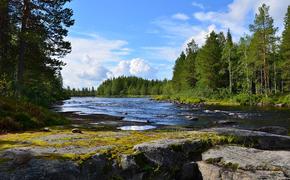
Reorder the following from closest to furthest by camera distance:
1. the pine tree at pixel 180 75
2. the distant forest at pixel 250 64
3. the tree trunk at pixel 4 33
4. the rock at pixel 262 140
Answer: the rock at pixel 262 140, the tree trunk at pixel 4 33, the distant forest at pixel 250 64, the pine tree at pixel 180 75

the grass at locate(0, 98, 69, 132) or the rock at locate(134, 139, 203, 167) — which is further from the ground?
the grass at locate(0, 98, 69, 132)

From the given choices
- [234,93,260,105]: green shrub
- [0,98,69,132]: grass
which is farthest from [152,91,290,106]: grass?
[0,98,69,132]: grass

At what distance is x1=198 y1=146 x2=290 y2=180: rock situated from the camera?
9281mm

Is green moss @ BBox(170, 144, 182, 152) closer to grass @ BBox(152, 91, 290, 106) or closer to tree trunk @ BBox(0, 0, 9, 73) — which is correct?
tree trunk @ BBox(0, 0, 9, 73)

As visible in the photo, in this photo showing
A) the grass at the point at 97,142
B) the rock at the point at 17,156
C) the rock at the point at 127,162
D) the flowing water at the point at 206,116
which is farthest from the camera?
the flowing water at the point at 206,116

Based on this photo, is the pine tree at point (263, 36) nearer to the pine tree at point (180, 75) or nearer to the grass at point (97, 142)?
the pine tree at point (180, 75)

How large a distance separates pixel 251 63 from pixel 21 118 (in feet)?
215

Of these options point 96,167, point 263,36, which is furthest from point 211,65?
point 96,167

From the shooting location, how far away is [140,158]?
1038cm

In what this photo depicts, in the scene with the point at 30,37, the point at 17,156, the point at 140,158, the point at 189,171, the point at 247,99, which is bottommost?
the point at 189,171

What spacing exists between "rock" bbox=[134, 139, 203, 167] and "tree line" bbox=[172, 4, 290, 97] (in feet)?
183

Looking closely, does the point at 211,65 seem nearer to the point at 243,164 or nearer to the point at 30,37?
the point at 30,37

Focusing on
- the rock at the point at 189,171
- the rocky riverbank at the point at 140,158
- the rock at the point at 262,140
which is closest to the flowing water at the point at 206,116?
the rock at the point at 262,140

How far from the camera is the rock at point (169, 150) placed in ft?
34.6
